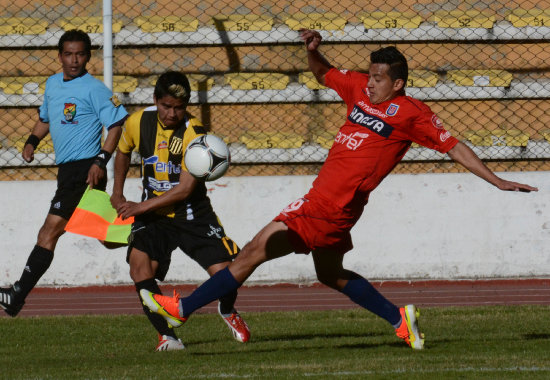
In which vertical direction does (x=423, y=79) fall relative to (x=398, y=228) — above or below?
above

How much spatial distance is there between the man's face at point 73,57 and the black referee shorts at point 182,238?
6.43 feet

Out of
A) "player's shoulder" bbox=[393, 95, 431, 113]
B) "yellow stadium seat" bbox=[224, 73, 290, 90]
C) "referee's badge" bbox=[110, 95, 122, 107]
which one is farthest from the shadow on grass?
"yellow stadium seat" bbox=[224, 73, 290, 90]

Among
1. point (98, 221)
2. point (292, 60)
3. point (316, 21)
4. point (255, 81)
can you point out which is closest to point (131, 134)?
point (98, 221)

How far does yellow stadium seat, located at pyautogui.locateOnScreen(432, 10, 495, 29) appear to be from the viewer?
1355 centimetres

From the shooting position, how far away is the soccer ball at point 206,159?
269 inches

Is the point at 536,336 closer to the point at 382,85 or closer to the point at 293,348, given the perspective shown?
the point at 293,348

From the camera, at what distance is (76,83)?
867cm

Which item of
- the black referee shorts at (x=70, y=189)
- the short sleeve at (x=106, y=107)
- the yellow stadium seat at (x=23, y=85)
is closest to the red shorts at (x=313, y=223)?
the short sleeve at (x=106, y=107)

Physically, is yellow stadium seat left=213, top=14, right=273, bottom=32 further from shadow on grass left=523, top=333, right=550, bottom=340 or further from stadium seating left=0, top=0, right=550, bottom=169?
shadow on grass left=523, top=333, right=550, bottom=340

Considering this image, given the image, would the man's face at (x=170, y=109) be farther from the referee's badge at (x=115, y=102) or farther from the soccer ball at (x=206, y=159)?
the referee's badge at (x=115, y=102)

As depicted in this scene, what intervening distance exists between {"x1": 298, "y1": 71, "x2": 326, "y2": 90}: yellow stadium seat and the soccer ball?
21.0ft

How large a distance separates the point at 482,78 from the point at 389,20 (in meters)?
1.41

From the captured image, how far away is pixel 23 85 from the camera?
43.5 ft

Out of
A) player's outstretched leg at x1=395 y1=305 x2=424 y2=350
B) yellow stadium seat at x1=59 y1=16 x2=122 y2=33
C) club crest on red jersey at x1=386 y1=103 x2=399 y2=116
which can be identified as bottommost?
player's outstretched leg at x1=395 y1=305 x2=424 y2=350
